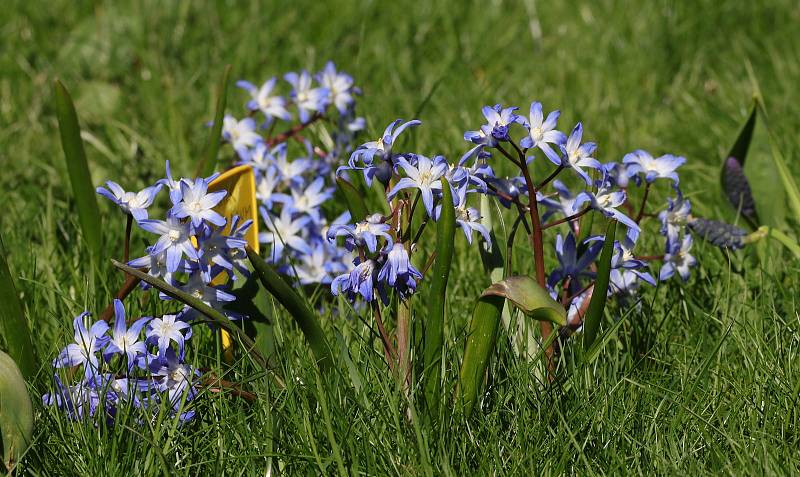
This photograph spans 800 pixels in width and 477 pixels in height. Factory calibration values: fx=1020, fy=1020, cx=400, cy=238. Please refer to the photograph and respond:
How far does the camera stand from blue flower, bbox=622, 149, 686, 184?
2059mm

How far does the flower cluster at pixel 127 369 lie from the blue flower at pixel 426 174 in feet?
1.59

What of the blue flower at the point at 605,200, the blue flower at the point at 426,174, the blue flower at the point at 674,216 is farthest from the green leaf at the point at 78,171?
the blue flower at the point at 674,216

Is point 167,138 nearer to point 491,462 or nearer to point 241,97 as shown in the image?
point 241,97

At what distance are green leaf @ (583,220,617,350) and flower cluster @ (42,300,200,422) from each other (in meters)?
0.70

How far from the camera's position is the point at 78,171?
2248 mm

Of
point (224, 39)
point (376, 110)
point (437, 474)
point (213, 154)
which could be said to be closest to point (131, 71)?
point (224, 39)

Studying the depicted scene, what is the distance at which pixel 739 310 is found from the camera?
2.14 meters

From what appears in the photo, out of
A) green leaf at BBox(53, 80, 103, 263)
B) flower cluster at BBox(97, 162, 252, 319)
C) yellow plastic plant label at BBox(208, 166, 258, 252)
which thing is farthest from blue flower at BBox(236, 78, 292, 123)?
flower cluster at BBox(97, 162, 252, 319)

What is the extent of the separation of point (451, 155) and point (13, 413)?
1.71 meters

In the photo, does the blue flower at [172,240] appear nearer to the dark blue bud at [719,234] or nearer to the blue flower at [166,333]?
the blue flower at [166,333]

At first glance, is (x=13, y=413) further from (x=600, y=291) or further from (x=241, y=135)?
(x=241, y=135)

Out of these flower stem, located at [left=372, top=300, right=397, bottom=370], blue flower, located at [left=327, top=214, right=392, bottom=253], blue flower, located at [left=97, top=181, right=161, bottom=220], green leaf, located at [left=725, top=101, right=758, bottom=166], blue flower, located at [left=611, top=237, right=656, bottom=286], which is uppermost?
green leaf, located at [left=725, top=101, right=758, bottom=166]

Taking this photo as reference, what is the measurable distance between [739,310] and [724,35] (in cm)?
213

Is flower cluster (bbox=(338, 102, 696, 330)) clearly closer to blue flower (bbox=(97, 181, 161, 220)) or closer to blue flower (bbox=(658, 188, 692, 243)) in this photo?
blue flower (bbox=(658, 188, 692, 243))
